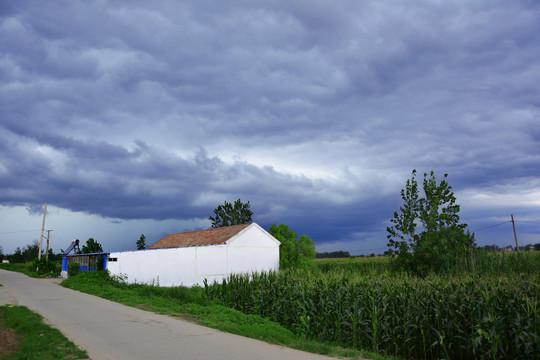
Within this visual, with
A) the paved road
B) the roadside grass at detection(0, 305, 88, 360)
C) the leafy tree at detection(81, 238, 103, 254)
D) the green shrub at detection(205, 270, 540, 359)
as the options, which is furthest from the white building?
the leafy tree at detection(81, 238, 103, 254)

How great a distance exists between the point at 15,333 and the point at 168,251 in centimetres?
1851

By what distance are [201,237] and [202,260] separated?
26.3 feet

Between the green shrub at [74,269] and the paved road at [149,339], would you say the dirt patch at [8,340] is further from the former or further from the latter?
the green shrub at [74,269]

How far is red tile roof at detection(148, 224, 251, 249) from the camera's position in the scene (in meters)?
34.9

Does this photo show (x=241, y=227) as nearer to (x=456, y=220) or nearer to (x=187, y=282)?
(x=187, y=282)

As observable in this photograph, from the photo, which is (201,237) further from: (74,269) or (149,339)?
(149,339)

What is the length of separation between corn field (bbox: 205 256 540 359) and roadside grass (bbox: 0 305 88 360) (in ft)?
23.3

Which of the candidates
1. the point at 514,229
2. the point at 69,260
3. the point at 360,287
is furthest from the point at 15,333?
the point at 514,229

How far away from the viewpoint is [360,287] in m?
13.1

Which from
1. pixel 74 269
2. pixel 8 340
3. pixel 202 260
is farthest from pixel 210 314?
pixel 74 269

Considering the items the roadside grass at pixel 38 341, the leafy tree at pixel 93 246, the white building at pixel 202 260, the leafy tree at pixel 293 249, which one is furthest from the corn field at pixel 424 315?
the leafy tree at pixel 93 246

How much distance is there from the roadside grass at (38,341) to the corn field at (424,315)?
7.09 m

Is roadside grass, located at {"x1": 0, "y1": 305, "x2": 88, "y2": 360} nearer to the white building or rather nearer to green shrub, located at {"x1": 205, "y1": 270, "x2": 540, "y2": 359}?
green shrub, located at {"x1": 205, "y1": 270, "x2": 540, "y2": 359}

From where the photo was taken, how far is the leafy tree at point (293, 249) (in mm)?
39312
